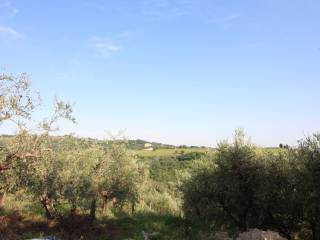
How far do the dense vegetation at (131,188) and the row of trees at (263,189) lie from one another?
8 centimetres

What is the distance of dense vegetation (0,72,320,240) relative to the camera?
27375 mm

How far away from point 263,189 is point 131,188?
14094mm

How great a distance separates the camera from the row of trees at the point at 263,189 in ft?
95.7

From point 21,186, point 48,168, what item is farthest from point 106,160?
point 21,186

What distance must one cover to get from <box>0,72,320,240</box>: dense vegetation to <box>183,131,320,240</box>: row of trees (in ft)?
0.27

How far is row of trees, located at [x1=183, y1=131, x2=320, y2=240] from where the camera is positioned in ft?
95.7

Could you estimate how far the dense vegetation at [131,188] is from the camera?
89.8ft

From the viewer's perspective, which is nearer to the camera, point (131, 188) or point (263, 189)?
point (263, 189)

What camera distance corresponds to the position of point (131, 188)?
3984 cm

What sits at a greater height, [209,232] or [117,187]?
[117,187]

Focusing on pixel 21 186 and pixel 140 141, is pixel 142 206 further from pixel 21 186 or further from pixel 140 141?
pixel 140 141

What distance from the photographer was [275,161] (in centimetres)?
3281

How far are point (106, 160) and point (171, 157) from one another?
98.3 meters

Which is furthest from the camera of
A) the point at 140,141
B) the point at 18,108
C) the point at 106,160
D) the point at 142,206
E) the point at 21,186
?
the point at 140,141
